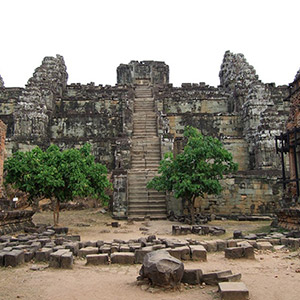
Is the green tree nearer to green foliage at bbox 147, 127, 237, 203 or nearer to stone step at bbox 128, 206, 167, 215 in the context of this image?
green foliage at bbox 147, 127, 237, 203

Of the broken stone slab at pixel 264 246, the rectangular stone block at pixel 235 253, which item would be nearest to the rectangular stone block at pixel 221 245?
the broken stone slab at pixel 264 246

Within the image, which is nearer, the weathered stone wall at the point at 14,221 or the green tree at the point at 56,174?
the weathered stone wall at the point at 14,221

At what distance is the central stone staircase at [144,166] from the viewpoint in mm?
19312

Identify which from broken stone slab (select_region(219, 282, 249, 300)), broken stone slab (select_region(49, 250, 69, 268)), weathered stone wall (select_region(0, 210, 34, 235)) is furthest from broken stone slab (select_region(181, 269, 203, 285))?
weathered stone wall (select_region(0, 210, 34, 235))

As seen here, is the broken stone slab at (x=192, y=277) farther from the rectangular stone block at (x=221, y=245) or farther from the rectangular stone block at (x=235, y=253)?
the rectangular stone block at (x=221, y=245)

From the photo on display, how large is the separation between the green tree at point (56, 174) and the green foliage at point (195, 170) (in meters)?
3.35

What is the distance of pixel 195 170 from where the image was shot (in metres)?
16.7

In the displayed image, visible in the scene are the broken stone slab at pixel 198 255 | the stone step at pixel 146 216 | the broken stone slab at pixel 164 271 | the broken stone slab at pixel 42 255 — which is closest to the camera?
the broken stone slab at pixel 164 271

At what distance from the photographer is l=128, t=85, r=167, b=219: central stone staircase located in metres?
19.3

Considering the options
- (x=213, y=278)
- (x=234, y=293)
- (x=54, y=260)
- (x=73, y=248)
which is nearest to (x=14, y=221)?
(x=73, y=248)

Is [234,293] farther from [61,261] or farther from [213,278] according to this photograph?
[61,261]

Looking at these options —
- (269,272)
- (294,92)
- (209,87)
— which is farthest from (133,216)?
(209,87)

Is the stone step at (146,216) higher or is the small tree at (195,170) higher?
the small tree at (195,170)

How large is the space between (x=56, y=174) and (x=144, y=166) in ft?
27.8
